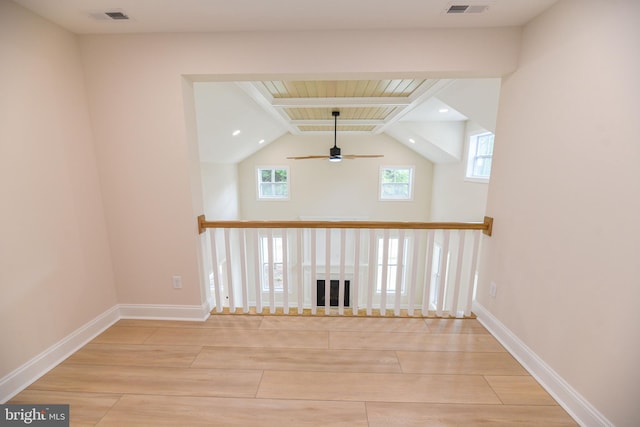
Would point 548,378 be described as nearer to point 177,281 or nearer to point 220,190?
point 177,281

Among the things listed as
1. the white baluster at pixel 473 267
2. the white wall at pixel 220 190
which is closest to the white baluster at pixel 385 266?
the white baluster at pixel 473 267

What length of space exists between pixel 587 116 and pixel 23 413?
3.38m

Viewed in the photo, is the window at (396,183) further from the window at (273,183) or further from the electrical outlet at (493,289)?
the electrical outlet at (493,289)

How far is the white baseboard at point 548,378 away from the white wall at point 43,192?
3.19 metres

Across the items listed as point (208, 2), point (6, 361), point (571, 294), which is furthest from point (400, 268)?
point (6, 361)

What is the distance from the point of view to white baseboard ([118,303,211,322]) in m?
2.20

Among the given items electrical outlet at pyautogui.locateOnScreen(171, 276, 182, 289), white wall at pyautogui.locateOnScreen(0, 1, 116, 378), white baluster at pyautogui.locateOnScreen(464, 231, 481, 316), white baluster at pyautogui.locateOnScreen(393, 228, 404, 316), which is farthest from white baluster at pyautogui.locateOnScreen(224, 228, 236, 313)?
white baluster at pyautogui.locateOnScreen(464, 231, 481, 316)

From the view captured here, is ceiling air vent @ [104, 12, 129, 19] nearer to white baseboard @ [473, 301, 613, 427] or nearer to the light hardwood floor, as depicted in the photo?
the light hardwood floor

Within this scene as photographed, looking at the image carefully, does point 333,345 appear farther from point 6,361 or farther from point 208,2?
point 208,2

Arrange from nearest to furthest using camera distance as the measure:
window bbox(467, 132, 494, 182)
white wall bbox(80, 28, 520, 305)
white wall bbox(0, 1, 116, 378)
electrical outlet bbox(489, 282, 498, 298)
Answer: white wall bbox(0, 1, 116, 378) → white wall bbox(80, 28, 520, 305) → electrical outlet bbox(489, 282, 498, 298) → window bbox(467, 132, 494, 182)

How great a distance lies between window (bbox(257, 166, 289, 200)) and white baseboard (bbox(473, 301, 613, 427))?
5.97m

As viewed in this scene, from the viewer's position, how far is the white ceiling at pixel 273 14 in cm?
147

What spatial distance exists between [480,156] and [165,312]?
5309mm

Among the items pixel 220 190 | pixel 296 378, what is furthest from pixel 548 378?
pixel 220 190
